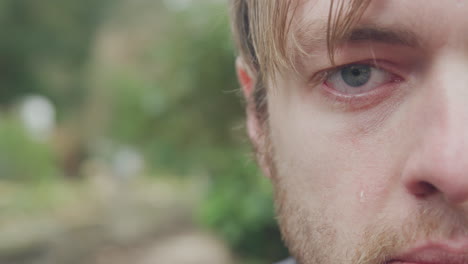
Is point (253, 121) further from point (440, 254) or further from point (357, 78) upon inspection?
point (440, 254)

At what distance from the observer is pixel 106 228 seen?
13055 millimetres

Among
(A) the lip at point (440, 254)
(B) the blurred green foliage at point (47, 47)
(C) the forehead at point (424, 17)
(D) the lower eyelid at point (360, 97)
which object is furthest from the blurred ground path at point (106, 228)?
(C) the forehead at point (424, 17)

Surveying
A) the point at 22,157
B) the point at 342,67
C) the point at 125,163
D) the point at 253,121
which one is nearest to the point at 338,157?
the point at 342,67

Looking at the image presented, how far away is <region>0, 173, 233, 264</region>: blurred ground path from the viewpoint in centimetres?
1066

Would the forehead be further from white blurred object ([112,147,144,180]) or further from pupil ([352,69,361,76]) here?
white blurred object ([112,147,144,180])

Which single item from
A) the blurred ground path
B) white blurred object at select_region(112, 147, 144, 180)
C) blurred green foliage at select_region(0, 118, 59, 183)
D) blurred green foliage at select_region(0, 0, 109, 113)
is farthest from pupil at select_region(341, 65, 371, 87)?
blurred green foliage at select_region(0, 118, 59, 183)

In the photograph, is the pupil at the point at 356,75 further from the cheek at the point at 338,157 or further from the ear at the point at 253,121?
the ear at the point at 253,121

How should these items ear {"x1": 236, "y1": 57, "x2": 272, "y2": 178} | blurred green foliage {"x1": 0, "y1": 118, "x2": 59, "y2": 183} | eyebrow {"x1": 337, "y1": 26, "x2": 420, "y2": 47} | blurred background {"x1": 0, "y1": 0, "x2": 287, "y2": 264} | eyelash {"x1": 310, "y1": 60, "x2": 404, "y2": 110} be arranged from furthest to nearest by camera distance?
blurred green foliage {"x1": 0, "y1": 118, "x2": 59, "y2": 183} < blurred background {"x1": 0, "y1": 0, "x2": 287, "y2": 264} < ear {"x1": 236, "y1": 57, "x2": 272, "y2": 178} < eyelash {"x1": 310, "y1": 60, "x2": 404, "y2": 110} < eyebrow {"x1": 337, "y1": 26, "x2": 420, "y2": 47}

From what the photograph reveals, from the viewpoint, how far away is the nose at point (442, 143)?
1.13 meters

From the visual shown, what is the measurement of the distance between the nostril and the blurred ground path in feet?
25.2

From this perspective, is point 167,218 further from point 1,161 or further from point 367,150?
point 367,150

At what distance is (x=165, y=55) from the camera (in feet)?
23.8

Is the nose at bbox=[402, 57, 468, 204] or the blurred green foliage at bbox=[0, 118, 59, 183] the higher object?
the blurred green foliage at bbox=[0, 118, 59, 183]


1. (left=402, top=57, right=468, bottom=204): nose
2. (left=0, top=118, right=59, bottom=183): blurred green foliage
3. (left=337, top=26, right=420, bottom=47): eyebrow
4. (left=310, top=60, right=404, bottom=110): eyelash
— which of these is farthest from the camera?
(left=0, top=118, right=59, bottom=183): blurred green foliage
